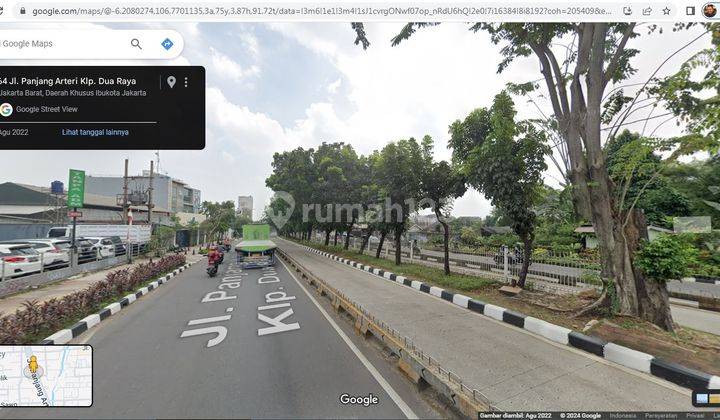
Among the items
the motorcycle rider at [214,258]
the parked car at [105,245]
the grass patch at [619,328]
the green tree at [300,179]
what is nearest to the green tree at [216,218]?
the green tree at [300,179]

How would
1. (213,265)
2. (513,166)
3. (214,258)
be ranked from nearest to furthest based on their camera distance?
(513,166), (213,265), (214,258)

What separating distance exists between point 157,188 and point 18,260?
49.3m

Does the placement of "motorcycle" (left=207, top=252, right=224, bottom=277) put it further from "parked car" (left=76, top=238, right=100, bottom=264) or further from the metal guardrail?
the metal guardrail

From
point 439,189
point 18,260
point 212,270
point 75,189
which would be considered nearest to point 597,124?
point 439,189

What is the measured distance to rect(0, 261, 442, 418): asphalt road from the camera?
260cm

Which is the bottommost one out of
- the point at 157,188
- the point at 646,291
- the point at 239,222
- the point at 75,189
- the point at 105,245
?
the point at 105,245

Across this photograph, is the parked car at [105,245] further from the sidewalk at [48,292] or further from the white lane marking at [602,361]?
the white lane marking at [602,361]

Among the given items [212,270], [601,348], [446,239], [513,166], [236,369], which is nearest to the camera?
[236,369]

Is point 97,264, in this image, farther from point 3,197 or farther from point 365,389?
point 3,197

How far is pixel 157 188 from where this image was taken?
5012 centimetres

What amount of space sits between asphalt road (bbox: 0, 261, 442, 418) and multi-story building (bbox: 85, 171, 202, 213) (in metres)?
41.0

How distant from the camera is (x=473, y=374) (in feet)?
10.8

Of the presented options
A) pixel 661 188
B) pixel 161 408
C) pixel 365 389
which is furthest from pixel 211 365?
pixel 661 188

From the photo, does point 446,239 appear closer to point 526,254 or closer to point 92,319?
point 526,254
